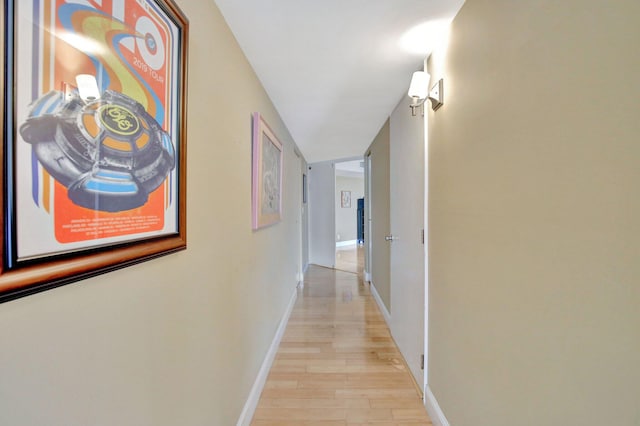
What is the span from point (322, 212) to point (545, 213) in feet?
16.8

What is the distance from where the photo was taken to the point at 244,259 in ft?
5.50

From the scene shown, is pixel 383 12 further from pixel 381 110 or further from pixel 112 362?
pixel 112 362

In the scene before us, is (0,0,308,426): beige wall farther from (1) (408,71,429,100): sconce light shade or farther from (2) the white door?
(2) the white door

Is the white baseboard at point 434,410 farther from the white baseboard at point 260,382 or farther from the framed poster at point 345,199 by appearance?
the framed poster at point 345,199

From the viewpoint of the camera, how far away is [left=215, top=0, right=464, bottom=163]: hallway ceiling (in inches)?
50.3

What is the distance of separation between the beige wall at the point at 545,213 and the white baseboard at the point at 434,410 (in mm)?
125

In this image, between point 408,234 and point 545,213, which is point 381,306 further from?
point 545,213

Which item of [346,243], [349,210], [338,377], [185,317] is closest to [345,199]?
[349,210]

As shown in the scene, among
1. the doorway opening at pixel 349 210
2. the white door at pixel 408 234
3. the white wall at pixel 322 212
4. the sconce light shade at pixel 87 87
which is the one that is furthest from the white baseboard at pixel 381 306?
the doorway opening at pixel 349 210

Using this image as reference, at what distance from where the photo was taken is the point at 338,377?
2.10m

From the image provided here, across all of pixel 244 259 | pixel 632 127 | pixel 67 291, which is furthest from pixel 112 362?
pixel 632 127

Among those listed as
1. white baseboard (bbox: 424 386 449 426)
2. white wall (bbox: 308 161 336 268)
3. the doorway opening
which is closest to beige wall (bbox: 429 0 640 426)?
white baseboard (bbox: 424 386 449 426)

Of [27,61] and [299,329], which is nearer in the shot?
[27,61]

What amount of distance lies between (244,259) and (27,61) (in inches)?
52.7
